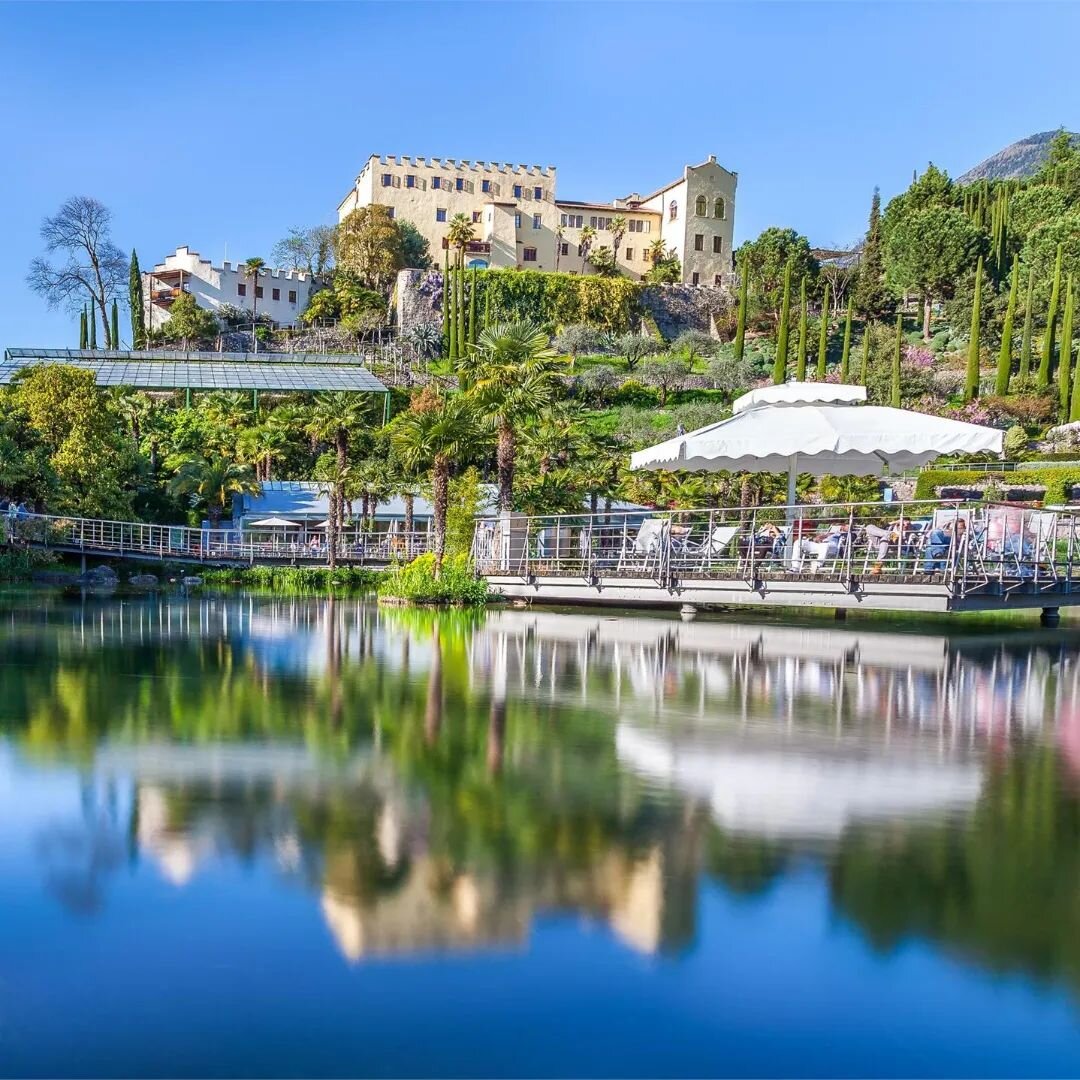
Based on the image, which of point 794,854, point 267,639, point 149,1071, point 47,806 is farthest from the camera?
point 267,639

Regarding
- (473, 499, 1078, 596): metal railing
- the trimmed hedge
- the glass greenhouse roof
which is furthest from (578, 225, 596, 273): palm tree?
(473, 499, 1078, 596): metal railing

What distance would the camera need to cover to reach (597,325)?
64.1 m

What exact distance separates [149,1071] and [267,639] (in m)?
11.4

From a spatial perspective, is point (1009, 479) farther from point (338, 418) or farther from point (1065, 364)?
point (338, 418)

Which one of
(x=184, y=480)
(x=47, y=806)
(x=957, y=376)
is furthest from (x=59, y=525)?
(x=957, y=376)

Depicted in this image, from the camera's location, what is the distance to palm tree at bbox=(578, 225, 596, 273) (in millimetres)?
73081

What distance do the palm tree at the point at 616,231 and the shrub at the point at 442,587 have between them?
54.6 m

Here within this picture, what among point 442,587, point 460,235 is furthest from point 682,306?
point 442,587

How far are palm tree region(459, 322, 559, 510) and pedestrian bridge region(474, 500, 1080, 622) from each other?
4364 mm

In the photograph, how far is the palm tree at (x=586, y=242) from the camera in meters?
73.1

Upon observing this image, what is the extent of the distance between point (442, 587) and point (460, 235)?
5050cm

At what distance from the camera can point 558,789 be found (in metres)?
6.21

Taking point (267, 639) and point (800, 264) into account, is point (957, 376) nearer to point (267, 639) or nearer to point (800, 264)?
point (800, 264)

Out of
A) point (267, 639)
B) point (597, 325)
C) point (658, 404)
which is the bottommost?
point (267, 639)
